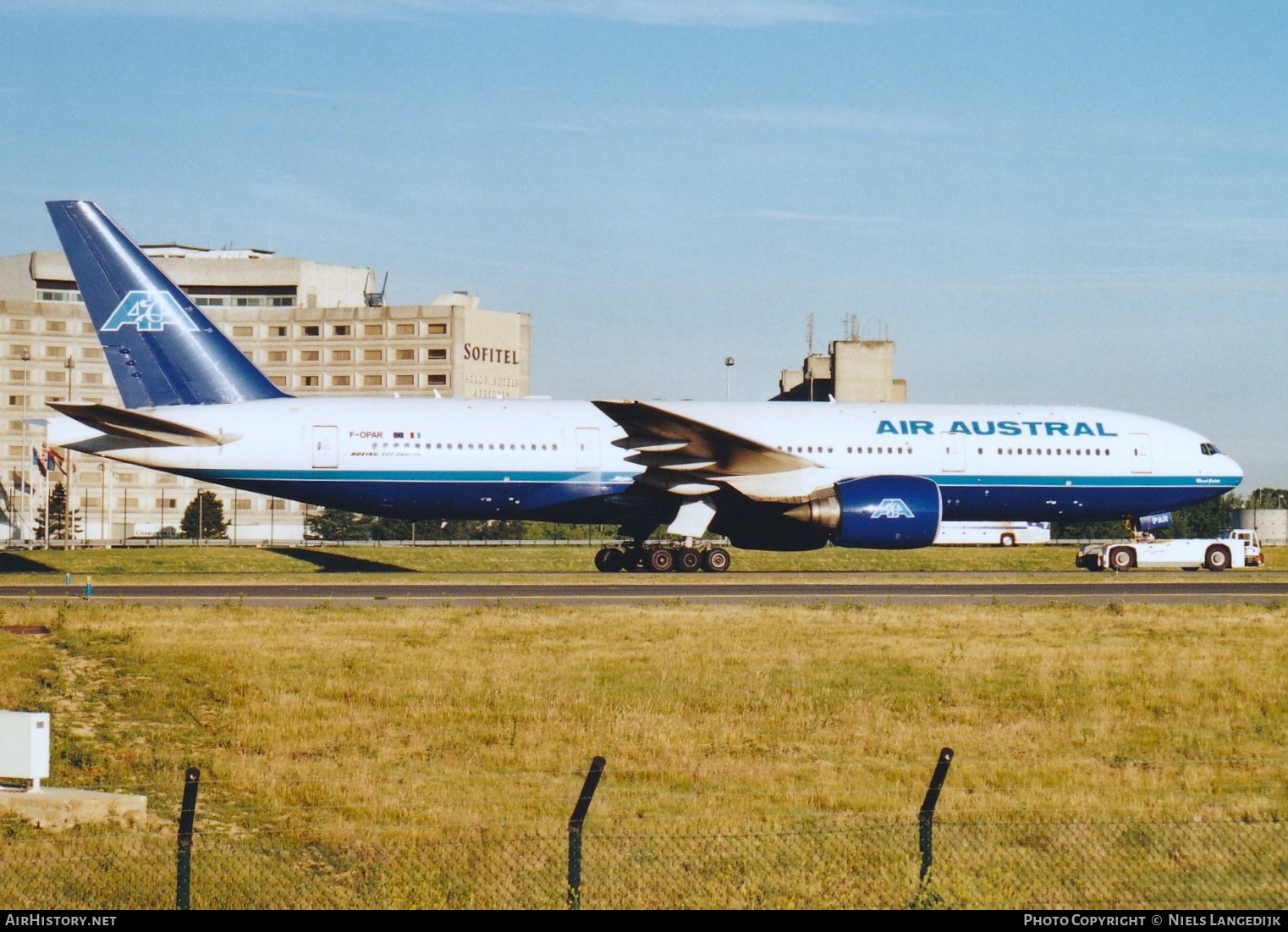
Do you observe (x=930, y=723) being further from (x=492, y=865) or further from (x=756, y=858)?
(x=492, y=865)

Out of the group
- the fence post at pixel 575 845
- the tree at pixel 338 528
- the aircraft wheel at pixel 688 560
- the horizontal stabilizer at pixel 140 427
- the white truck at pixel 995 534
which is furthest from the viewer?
the tree at pixel 338 528

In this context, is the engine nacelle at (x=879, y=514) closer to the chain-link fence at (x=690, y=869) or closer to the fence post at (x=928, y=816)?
the chain-link fence at (x=690, y=869)

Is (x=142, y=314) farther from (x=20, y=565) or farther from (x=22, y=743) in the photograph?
(x=22, y=743)

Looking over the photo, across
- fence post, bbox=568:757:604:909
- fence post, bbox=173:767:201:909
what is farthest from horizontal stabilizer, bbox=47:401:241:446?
fence post, bbox=568:757:604:909

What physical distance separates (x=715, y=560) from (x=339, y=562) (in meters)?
15.3

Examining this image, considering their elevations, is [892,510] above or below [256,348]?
below

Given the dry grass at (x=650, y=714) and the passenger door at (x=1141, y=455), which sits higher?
the passenger door at (x=1141, y=455)

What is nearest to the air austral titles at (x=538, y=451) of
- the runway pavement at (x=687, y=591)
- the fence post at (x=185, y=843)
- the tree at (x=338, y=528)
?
the runway pavement at (x=687, y=591)

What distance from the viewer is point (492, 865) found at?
1260 centimetres

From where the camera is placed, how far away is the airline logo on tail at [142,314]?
40.4 meters

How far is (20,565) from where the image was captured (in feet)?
161

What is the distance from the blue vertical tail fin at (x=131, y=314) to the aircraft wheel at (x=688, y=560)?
13.8 m

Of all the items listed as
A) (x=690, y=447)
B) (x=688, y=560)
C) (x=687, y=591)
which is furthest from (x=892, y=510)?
(x=687, y=591)
